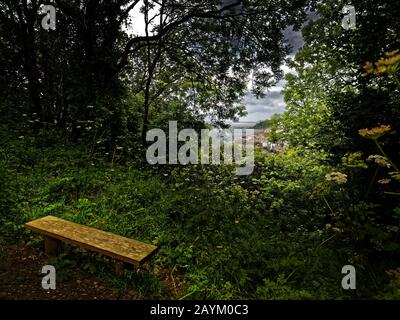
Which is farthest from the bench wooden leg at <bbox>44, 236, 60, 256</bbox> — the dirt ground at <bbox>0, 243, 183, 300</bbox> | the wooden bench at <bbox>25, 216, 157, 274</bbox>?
the dirt ground at <bbox>0, 243, 183, 300</bbox>

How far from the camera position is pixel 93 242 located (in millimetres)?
3512

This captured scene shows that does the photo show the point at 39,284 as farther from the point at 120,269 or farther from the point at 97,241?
the point at 120,269

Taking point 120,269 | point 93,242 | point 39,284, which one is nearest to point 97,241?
point 93,242

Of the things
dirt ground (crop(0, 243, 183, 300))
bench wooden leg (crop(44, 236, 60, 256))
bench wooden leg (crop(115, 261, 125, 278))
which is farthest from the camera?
bench wooden leg (crop(44, 236, 60, 256))

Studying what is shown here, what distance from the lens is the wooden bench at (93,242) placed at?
3307mm

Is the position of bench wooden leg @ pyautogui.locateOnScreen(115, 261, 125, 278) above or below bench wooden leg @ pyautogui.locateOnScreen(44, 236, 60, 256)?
below

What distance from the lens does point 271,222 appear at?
233 inches

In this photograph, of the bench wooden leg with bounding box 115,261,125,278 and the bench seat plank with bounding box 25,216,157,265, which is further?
the bench wooden leg with bounding box 115,261,125,278

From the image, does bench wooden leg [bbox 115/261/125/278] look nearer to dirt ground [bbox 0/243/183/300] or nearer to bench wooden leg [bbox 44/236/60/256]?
dirt ground [bbox 0/243/183/300]

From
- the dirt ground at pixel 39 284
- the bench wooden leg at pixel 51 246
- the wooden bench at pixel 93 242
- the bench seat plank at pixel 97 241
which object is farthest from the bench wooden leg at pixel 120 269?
the bench wooden leg at pixel 51 246

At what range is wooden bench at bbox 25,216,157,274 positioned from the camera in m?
3.31

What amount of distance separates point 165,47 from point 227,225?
22.3 feet

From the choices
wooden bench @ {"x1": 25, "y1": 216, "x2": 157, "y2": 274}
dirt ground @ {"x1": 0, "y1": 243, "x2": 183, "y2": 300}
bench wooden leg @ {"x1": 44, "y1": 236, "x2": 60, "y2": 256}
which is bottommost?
dirt ground @ {"x1": 0, "y1": 243, "x2": 183, "y2": 300}
